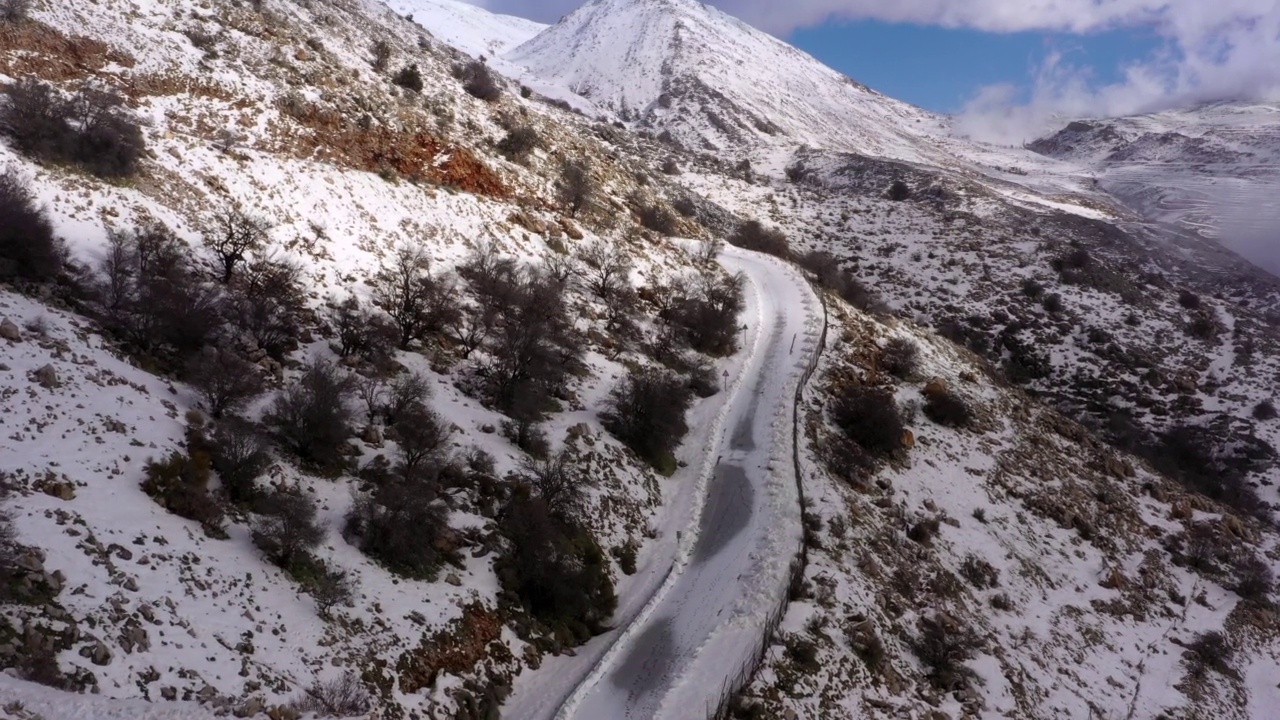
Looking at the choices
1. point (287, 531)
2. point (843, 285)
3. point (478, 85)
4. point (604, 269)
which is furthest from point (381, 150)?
point (843, 285)

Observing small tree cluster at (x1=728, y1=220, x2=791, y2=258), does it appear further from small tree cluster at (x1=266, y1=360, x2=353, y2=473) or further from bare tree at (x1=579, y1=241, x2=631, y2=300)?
small tree cluster at (x1=266, y1=360, x2=353, y2=473)

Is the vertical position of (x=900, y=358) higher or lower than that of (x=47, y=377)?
higher

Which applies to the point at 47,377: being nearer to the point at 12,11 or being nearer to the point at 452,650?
the point at 452,650

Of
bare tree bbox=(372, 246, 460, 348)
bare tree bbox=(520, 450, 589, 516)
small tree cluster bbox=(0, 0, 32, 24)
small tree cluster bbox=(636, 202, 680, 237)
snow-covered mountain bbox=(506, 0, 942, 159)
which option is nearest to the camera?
bare tree bbox=(520, 450, 589, 516)

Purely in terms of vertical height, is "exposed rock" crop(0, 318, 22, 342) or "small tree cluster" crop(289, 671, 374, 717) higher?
"exposed rock" crop(0, 318, 22, 342)

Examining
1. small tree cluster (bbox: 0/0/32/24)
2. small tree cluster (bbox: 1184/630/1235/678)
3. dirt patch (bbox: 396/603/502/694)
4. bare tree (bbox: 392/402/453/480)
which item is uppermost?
small tree cluster (bbox: 0/0/32/24)

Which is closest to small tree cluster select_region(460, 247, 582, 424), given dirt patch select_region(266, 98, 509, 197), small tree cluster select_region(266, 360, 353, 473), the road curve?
dirt patch select_region(266, 98, 509, 197)
